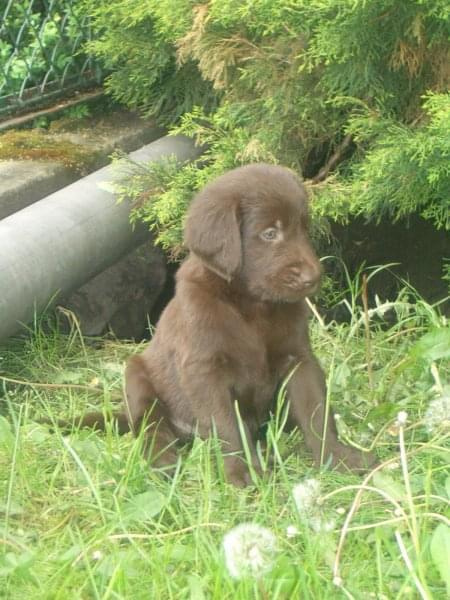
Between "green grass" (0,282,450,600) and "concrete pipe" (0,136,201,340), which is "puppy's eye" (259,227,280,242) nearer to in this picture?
"green grass" (0,282,450,600)

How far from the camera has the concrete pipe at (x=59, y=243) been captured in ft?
12.3

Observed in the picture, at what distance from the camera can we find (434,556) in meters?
2.07

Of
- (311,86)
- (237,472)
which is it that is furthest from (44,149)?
(237,472)

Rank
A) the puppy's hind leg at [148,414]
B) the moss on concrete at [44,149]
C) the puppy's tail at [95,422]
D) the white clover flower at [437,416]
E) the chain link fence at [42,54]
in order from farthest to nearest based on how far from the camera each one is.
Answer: the chain link fence at [42,54]
the moss on concrete at [44,149]
the puppy's tail at [95,422]
the puppy's hind leg at [148,414]
the white clover flower at [437,416]

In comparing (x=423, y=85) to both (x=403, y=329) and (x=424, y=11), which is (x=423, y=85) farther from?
(x=403, y=329)

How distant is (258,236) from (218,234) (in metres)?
0.13

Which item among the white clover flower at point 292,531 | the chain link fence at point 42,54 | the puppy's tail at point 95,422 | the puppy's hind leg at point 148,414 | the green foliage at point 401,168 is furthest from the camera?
the chain link fence at point 42,54

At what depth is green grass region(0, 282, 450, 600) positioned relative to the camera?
2.16 m

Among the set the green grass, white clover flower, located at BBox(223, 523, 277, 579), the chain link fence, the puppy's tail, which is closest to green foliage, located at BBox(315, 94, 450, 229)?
the green grass

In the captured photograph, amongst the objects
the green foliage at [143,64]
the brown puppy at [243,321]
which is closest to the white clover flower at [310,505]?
the brown puppy at [243,321]

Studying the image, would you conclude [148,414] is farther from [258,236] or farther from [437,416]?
[437,416]

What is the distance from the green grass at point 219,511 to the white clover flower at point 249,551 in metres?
0.02

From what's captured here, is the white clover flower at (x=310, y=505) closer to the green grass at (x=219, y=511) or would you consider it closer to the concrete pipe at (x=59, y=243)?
the green grass at (x=219, y=511)

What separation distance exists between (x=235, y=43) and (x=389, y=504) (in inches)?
92.6
